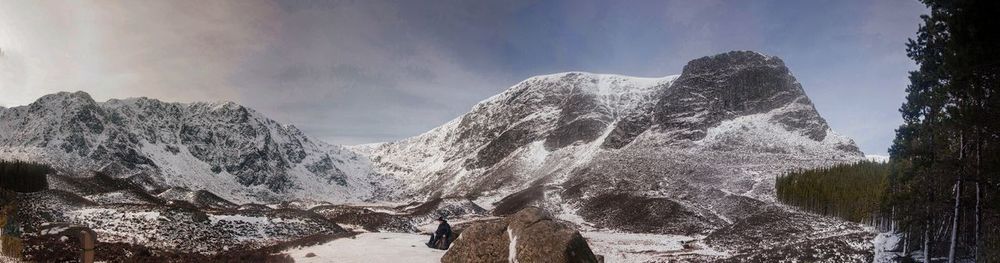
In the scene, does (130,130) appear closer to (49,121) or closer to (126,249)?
(49,121)

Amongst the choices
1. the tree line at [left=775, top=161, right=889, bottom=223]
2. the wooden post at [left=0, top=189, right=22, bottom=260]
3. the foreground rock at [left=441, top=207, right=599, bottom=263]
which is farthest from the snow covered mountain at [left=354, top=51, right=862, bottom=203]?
the wooden post at [left=0, top=189, right=22, bottom=260]

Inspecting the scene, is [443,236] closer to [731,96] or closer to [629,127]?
[629,127]

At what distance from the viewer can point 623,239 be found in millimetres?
45719

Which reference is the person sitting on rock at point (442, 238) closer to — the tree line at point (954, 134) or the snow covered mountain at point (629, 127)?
the tree line at point (954, 134)

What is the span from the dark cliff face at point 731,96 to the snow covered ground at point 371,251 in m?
91.0

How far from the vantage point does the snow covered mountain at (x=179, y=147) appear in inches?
4318

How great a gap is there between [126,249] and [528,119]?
5588 inches

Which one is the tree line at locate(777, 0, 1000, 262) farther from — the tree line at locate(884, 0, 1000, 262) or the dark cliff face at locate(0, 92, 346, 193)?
the dark cliff face at locate(0, 92, 346, 193)

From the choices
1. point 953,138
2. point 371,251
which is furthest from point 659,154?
point 371,251

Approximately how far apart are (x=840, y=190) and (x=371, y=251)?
50.9m

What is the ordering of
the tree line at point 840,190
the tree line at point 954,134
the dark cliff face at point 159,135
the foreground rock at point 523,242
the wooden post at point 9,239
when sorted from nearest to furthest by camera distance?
the tree line at point 954,134 < the foreground rock at point 523,242 < the wooden post at point 9,239 < the tree line at point 840,190 < the dark cliff face at point 159,135

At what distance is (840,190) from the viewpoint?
52750mm

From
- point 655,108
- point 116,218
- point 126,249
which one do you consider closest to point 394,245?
point 126,249

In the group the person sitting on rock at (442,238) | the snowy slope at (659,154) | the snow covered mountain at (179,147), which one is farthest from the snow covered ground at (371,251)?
the snow covered mountain at (179,147)
